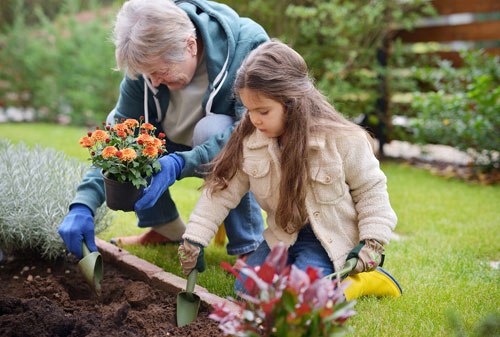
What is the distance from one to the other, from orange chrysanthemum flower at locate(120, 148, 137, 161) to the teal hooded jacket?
44cm

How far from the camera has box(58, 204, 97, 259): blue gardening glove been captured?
187 cm

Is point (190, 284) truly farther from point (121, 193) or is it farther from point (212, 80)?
point (212, 80)

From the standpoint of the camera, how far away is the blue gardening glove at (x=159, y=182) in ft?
6.09

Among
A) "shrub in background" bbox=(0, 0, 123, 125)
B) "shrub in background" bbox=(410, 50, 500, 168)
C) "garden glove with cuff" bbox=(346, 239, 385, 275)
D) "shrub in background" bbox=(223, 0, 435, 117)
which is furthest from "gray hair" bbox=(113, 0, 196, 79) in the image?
"shrub in background" bbox=(0, 0, 123, 125)

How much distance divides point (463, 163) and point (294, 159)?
3998 millimetres

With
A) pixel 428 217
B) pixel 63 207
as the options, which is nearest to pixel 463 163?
pixel 428 217

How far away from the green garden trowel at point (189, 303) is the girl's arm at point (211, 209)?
0.15 m

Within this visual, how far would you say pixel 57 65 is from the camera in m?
8.40

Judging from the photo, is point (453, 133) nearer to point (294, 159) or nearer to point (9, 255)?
point (294, 159)

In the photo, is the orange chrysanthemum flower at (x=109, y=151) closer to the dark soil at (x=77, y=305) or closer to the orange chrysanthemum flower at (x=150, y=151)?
the orange chrysanthemum flower at (x=150, y=151)

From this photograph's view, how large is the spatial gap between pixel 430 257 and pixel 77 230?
1729mm

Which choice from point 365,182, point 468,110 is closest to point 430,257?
point 365,182

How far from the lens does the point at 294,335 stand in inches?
44.3

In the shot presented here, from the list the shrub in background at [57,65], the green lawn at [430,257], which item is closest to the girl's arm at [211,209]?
the green lawn at [430,257]
